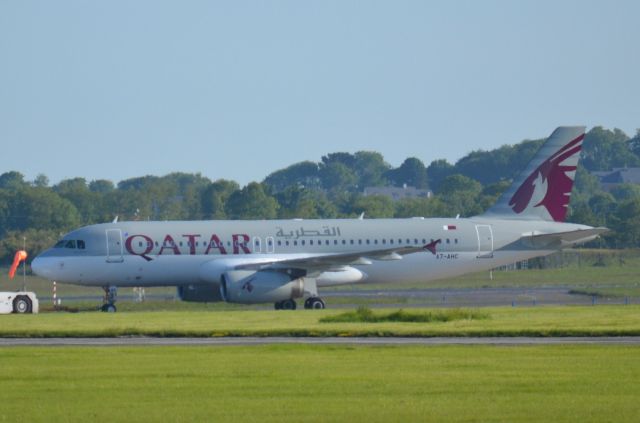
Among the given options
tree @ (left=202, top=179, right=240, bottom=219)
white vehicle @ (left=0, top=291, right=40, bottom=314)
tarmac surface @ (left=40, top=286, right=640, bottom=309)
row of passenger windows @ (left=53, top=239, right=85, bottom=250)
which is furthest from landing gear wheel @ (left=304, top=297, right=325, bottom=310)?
tree @ (left=202, top=179, right=240, bottom=219)

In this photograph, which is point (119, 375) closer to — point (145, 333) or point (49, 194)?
point (145, 333)

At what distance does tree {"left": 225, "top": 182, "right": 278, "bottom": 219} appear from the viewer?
13362 centimetres

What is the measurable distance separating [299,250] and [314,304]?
266 centimetres

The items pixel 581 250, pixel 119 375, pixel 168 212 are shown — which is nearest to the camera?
pixel 119 375

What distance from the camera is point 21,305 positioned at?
53.9 meters

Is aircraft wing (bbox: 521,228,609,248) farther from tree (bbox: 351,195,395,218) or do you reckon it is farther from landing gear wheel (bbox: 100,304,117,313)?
tree (bbox: 351,195,395,218)

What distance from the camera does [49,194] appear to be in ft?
458

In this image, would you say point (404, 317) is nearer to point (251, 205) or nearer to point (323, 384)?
point (323, 384)

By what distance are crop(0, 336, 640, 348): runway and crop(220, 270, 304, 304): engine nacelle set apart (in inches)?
652

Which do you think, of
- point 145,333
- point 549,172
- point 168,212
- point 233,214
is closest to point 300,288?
point 549,172

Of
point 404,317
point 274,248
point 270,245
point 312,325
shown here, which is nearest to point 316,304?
point 274,248

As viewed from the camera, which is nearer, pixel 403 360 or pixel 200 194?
pixel 403 360

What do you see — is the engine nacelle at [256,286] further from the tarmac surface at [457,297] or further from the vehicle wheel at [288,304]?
the tarmac surface at [457,297]

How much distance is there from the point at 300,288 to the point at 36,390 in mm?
29854
